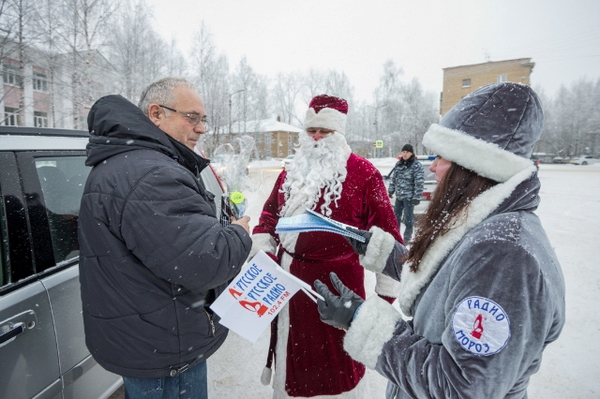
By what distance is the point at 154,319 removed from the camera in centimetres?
138

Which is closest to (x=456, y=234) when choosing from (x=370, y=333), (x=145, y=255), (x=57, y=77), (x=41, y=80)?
(x=370, y=333)

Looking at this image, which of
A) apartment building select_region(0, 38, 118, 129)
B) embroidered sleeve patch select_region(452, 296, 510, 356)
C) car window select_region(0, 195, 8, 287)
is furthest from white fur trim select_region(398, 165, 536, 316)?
apartment building select_region(0, 38, 118, 129)

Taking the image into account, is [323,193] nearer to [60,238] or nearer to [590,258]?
[60,238]

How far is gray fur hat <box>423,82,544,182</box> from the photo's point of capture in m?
1.03

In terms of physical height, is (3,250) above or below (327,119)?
below

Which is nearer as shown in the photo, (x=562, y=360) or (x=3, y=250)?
(x=3, y=250)

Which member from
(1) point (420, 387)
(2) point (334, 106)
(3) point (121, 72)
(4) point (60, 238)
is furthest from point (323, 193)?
(3) point (121, 72)

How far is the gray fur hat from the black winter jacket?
99cm

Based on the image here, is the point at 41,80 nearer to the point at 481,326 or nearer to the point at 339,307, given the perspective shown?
the point at 339,307

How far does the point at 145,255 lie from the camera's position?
1291mm

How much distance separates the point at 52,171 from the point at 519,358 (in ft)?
8.02

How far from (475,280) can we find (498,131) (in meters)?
0.48

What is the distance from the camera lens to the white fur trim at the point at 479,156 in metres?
1.02

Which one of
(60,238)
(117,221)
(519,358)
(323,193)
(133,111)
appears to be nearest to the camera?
(519,358)
